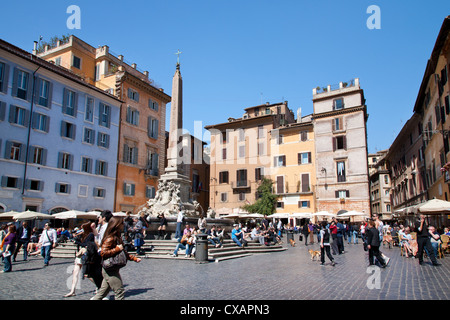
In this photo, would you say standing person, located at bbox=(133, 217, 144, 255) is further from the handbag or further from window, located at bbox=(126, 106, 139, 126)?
window, located at bbox=(126, 106, 139, 126)

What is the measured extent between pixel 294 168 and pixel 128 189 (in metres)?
19.0

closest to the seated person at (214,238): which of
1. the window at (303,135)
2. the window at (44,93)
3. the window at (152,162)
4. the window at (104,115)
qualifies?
the window at (44,93)

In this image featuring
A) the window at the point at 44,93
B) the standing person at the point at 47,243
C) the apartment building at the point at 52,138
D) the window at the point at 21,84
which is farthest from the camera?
the window at the point at 44,93

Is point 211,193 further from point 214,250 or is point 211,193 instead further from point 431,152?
point 214,250

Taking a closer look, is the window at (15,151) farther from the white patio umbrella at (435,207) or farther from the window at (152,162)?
the white patio umbrella at (435,207)

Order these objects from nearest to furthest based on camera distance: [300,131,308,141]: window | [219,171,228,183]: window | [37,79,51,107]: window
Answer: [37,79,51,107]: window, [300,131,308,141]: window, [219,171,228,183]: window

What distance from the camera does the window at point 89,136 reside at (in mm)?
28939

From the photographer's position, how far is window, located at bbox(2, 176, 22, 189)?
880 inches

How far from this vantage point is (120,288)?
4.96m

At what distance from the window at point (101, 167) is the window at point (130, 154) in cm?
255

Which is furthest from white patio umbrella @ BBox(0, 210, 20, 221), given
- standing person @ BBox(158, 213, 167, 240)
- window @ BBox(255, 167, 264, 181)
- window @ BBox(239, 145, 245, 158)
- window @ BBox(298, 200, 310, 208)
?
window @ BBox(298, 200, 310, 208)

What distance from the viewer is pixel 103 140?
3066 centimetres
